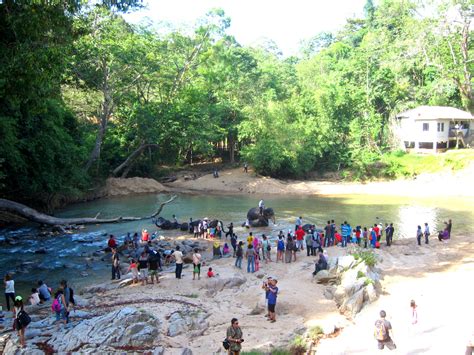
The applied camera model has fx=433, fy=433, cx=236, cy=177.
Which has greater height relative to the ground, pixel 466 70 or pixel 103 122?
pixel 466 70

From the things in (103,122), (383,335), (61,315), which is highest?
(103,122)

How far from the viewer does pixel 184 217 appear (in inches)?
1348

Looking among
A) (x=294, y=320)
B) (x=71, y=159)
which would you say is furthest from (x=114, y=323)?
(x=71, y=159)

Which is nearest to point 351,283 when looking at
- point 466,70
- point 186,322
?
point 186,322

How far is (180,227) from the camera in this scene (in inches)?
1194

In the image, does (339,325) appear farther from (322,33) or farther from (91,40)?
(322,33)

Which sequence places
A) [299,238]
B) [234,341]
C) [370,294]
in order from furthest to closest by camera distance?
[299,238]
[370,294]
[234,341]

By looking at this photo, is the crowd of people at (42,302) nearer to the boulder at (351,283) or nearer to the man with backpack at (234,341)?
the man with backpack at (234,341)

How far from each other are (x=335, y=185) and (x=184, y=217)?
66.5 ft

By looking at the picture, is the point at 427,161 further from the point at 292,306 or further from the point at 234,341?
the point at 234,341

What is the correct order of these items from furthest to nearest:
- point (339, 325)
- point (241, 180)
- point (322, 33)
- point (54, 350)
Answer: point (322, 33) → point (241, 180) → point (339, 325) → point (54, 350)

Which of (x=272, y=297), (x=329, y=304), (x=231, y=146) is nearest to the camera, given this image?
(x=272, y=297)

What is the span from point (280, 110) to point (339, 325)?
38954mm

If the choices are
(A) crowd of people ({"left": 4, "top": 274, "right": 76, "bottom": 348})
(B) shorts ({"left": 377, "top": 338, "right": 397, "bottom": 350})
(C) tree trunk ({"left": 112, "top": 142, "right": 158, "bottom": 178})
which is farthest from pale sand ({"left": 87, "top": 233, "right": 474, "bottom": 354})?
(C) tree trunk ({"left": 112, "top": 142, "right": 158, "bottom": 178})
